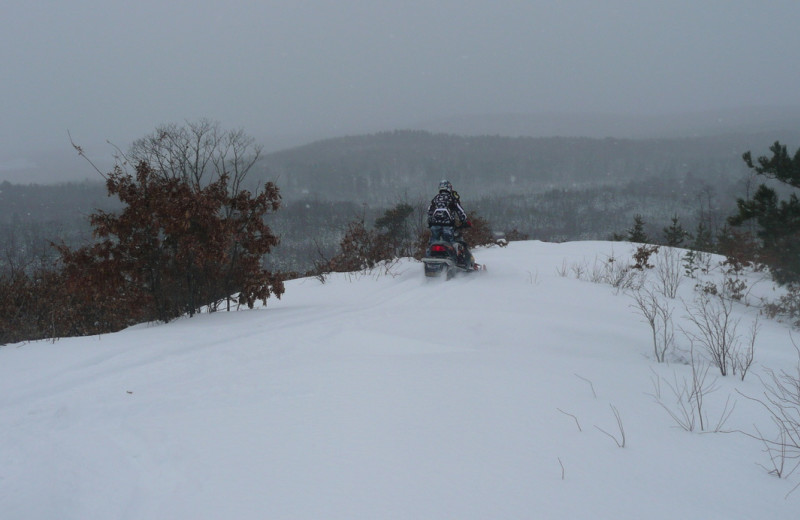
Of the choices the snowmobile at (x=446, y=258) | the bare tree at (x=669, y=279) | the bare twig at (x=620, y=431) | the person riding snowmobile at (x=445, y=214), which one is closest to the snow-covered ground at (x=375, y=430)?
the bare twig at (x=620, y=431)

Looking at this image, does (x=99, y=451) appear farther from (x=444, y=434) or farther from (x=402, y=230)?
(x=402, y=230)

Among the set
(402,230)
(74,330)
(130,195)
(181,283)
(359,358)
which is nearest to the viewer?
(359,358)

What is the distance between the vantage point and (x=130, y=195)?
5.80 m

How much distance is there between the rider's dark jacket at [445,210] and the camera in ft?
29.9

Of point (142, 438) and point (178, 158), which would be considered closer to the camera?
point (142, 438)

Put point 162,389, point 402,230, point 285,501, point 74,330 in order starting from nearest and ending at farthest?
point 285,501 → point 162,389 → point 74,330 → point 402,230

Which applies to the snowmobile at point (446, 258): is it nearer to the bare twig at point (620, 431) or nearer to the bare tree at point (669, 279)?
the bare tree at point (669, 279)

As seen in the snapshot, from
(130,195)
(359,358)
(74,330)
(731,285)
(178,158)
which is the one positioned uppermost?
(178,158)

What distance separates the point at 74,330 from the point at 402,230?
13828mm

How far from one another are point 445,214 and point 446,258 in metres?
1.05

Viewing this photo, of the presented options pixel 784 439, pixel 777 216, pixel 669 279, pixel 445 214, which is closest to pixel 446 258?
pixel 445 214

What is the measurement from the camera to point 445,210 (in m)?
9.09

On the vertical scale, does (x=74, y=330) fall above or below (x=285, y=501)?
below

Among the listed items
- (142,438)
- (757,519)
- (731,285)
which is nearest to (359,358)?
(142,438)
